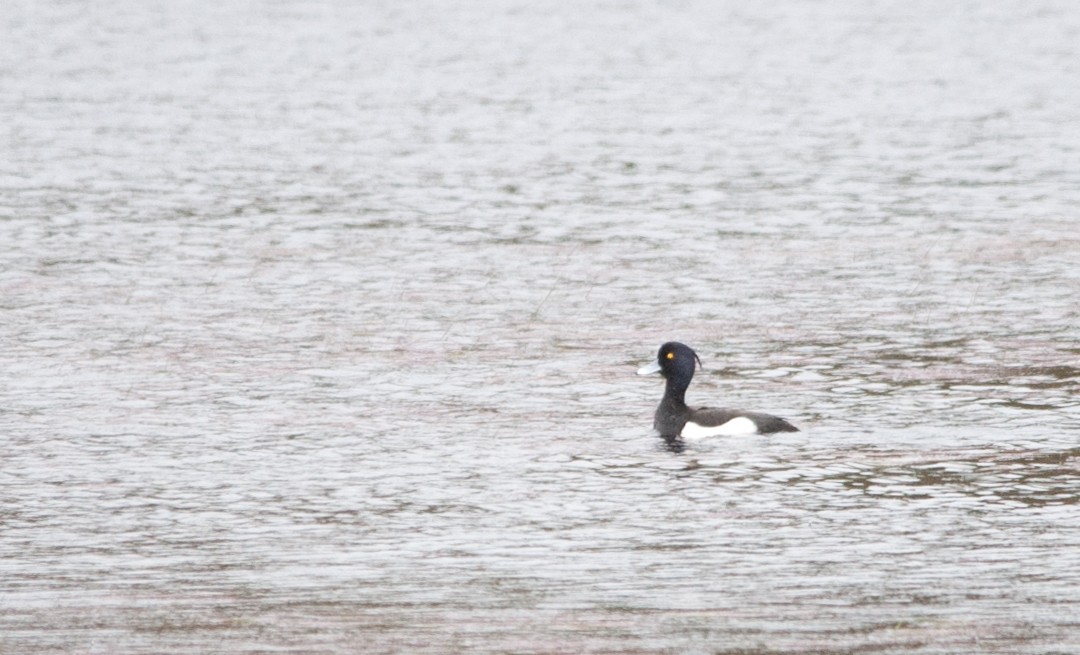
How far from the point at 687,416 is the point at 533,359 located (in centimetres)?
308

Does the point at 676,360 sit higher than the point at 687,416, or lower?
higher

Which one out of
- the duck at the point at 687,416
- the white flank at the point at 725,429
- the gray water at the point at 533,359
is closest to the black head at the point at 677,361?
the duck at the point at 687,416

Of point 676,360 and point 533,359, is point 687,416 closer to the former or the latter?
point 676,360

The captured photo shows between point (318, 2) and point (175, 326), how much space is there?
3544cm

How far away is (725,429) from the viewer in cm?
1617

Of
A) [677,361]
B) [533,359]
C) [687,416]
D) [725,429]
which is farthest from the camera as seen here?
[533,359]

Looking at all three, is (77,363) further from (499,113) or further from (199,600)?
(499,113)

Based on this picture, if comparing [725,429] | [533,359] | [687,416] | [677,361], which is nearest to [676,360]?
[677,361]

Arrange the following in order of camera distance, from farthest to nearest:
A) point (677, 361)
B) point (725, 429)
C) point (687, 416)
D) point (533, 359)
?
point (533, 359) < point (677, 361) < point (687, 416) < point (725, 429)

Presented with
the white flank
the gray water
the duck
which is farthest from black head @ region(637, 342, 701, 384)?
the white flank

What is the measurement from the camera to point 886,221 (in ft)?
86.7

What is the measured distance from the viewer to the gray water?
11.4 m

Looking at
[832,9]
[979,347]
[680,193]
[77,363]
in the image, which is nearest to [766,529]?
[979,347]

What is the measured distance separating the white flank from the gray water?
0.40 feet
